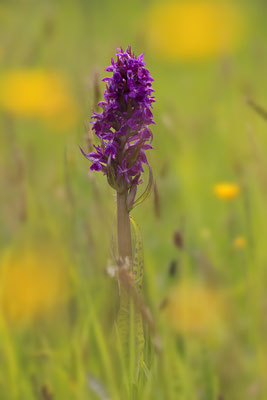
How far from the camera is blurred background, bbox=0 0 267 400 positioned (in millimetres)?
1014

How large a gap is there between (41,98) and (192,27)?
210 centimetres

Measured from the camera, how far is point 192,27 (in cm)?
449

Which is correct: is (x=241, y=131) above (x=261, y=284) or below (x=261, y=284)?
above

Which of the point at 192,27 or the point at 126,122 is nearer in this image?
the point at 126,122

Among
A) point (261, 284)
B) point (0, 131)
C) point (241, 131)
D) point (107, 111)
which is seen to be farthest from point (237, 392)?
point (0, 131)

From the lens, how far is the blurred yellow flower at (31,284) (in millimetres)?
1301

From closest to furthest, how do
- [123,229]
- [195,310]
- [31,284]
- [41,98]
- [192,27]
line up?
[123,229] < [195,310] < [31,284] < [41,98] < [192,27]

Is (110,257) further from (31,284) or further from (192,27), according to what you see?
(192,27)

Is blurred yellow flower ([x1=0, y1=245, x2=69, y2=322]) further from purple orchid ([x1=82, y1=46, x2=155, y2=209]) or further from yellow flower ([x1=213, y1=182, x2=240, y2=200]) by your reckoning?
purple orchid ([x1=82, y1=46, x2=155, y2=209])

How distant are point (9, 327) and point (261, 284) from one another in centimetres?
58

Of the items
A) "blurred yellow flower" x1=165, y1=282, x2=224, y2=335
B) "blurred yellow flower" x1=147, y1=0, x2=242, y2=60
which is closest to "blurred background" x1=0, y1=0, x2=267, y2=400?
"blurred yellow flower" x1=165, y1=282, x2=224, y2=335

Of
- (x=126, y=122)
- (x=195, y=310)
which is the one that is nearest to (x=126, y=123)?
(x=126, y=122)

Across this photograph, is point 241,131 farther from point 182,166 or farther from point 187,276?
point 187,276

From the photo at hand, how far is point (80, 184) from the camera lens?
1842 millimetres
